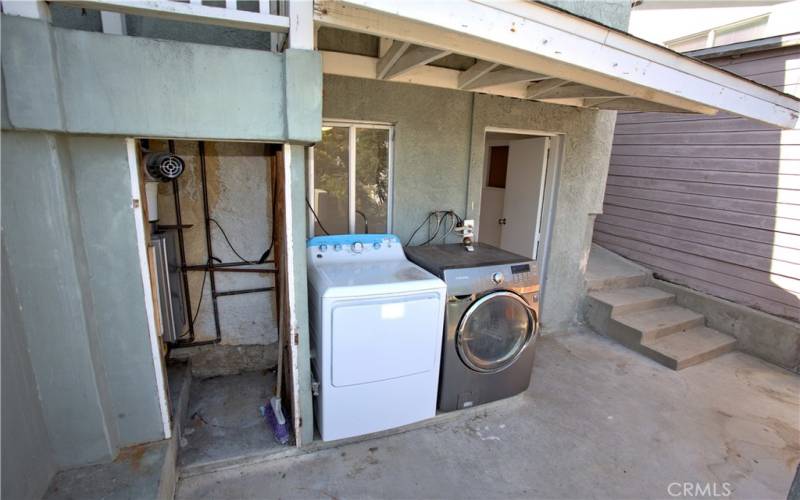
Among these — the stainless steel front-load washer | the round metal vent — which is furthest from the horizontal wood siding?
the round metal vent

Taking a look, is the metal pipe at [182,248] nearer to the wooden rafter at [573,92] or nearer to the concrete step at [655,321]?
the wooden rafter at [573,92]

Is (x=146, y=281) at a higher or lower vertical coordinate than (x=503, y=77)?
lower

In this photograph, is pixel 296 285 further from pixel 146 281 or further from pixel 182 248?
pixel 182 248

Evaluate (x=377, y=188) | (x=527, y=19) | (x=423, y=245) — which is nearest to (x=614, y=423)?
(x=423, y=245)

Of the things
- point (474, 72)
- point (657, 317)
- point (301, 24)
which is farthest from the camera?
point (657, 317)

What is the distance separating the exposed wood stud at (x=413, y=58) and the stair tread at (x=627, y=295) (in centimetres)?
350

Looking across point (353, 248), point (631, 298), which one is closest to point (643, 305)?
point (631, 298)

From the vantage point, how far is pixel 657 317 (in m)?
4.29

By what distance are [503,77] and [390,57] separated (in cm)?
84

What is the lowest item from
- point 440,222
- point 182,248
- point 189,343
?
point 189,343

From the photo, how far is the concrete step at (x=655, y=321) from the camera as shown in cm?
399

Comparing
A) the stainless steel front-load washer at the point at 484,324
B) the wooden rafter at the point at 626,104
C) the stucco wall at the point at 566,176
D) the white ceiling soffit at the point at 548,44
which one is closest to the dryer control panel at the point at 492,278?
the stainless steel front-load washer at the point at 484,324

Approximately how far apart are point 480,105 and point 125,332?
3.05m

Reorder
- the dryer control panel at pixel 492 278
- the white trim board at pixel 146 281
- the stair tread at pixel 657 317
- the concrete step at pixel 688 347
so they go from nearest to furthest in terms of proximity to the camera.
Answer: the white trim board at pixel 146 281 < the dryer control panel at pixel 492 278 < the concrete step at pixel 688 347 < the stair tread at pixel 657 317
